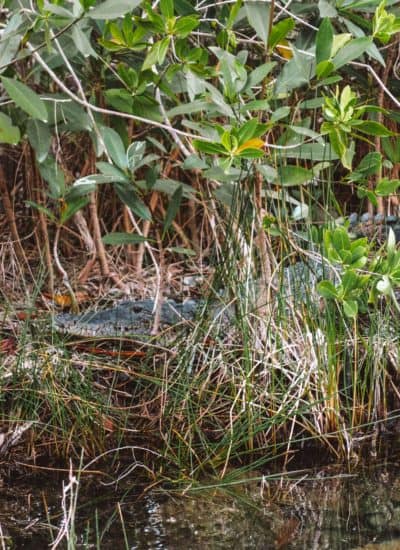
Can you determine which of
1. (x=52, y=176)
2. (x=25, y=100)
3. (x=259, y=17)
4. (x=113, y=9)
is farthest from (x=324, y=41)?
(x=52, y=176)

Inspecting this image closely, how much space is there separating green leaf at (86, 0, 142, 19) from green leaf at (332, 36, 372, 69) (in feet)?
1.77

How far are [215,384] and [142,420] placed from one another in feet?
0.79

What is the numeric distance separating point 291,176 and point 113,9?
0.68 meters

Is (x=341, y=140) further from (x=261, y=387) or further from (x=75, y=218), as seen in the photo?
(x=75, y=218)

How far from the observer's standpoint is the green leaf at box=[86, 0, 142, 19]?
2.21m

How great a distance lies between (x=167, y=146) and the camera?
12.5ft

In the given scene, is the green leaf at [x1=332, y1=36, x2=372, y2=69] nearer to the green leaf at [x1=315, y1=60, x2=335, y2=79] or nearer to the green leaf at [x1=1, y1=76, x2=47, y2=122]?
the green leaf at [x1=315, y1=60, x2=335, y2=79]

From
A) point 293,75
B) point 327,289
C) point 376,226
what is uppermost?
point 293,75

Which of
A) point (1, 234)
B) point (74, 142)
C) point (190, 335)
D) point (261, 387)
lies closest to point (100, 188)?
point (74, 142)

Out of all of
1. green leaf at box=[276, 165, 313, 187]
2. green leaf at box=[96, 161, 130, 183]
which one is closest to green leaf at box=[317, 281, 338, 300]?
green leaf at box=[276, 165, 313, 187]

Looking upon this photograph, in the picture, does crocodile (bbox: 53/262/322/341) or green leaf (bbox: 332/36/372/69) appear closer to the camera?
A: green leaf (bbox: 332/36/372/69)

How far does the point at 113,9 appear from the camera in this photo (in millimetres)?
2213

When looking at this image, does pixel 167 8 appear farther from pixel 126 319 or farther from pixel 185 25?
pixel 126 319

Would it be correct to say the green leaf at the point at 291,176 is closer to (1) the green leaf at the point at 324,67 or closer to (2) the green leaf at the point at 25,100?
(1) the green leaf at the point at 324,67
